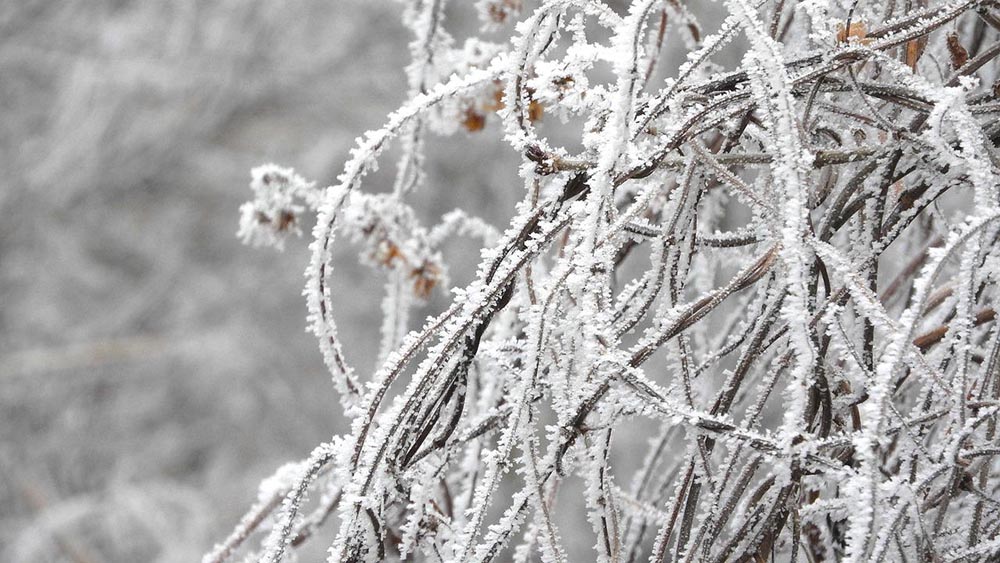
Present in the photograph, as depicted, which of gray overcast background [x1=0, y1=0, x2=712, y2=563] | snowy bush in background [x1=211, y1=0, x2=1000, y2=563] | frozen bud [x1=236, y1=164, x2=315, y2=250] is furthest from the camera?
gray overcast background [x1=0, y1=0, x2=712, y2=563]

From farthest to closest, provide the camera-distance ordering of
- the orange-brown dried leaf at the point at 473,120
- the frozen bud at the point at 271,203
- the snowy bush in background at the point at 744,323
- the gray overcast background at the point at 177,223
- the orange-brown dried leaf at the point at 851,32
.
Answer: the gray overcast background at the point at 177,223 → the orange-brown dried leaf at the point at 473,120 → the frozen bud at the point at 271,203 → the orange-brown dried leaf at the point at 851,32 → the snowy bush in background at the point at 744,323

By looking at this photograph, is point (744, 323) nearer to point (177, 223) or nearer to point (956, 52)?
point (956, 52)

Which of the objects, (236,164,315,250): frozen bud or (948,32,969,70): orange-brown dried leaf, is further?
(236,164,315,250): frozen bud

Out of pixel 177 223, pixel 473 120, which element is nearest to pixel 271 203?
pixel 473 120

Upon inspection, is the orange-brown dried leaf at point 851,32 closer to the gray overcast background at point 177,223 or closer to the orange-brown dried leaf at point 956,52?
the orange-brown dried leaf at point 956,52

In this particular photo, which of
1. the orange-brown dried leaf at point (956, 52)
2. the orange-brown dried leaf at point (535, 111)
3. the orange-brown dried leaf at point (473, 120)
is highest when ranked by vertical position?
the orange-brown dried leaf at point (473, 120)

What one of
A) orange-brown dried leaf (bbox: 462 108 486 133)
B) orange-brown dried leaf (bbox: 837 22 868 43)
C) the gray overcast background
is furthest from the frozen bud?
the gray overcast background

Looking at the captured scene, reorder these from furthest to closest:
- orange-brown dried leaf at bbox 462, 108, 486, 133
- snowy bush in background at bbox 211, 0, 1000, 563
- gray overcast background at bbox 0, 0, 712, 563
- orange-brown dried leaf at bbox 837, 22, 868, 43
Result: gray overcast background at bbox 0, 0, 712, 563 < orange-brown dried leaf at bbox 462, 108, 486, 133 < orange-brown dried leaf at bbox 837, 22, 868, 43 < snowy bush in background at bbox 211, 0, 1000, 563

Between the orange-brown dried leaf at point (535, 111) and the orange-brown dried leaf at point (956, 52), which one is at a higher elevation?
the orange-brown dried leaf at point (535, 111)

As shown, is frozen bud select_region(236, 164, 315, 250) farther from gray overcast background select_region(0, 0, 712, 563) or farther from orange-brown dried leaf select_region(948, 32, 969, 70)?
gray overcast background select_region(0, 0, 712, 563)

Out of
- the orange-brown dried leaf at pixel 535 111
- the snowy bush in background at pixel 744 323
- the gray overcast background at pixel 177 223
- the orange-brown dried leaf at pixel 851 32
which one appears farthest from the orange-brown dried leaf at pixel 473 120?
the gray overcast background at pixel 177 223

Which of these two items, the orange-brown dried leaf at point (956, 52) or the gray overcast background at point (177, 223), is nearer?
the orange-brown dried leaf at point (956, 52)

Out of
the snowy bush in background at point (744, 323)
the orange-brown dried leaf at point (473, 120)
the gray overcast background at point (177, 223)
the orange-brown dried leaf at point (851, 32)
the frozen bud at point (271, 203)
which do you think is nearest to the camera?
the snowy bush in background at point (744, 323)
